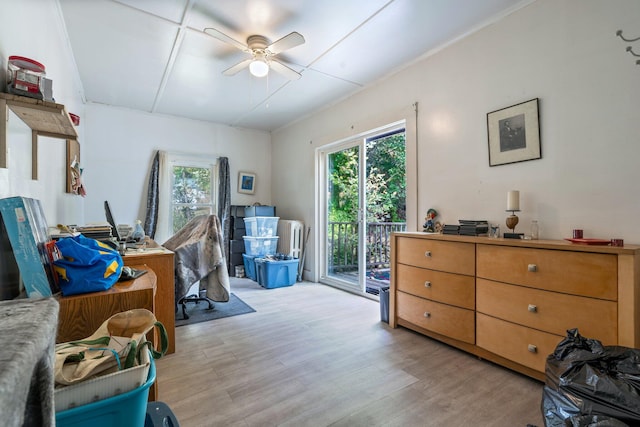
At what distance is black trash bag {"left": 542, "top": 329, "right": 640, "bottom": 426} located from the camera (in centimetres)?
104

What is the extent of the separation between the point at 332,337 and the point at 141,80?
11.5 feet

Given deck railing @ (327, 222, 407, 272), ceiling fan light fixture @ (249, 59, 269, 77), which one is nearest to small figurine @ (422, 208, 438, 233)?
deck railing @ (327, 222, 407, 272)

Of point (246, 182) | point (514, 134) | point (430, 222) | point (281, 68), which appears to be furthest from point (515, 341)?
point (246, 182)

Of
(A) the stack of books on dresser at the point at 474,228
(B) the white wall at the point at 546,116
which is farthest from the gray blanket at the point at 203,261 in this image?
(A) the stack of books on dresser at the point at 474,228

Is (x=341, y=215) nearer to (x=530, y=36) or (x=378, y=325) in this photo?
(x=378, y=325)

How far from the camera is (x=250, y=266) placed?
4.53 metres

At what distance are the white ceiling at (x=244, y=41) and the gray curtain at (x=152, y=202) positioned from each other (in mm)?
1021

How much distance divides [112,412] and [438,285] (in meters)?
2.14

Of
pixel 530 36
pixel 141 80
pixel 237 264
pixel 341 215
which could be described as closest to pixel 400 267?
pixel 341 215

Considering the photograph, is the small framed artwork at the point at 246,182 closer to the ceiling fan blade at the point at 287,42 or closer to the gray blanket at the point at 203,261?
the gray blanket at the point at 203,261

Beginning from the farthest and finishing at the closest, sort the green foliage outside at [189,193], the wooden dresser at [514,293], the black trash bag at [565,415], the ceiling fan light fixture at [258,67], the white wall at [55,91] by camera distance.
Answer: the green foliage outside at [189,193], the ceiling fan light fixture at [258,67], the wooden dresser at [514,293], the white wall at [55,91], the black trash bag at [565,415]

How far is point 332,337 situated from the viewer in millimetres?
2439

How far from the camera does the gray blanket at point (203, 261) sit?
8.96ft

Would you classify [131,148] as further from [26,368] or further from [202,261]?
[26,368]
